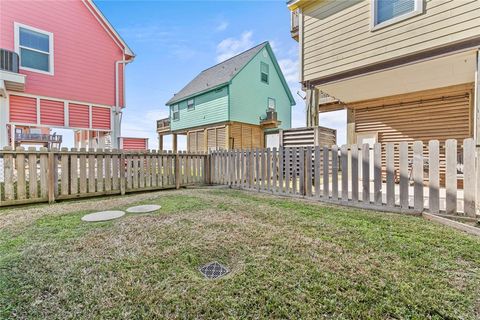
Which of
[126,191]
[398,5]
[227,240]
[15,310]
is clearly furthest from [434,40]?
→ [126,191]

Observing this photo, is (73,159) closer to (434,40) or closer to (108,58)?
(108,58)

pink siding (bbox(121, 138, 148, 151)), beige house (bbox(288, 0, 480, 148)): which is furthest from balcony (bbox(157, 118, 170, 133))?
beige house (bbox(288, 0, 480, 148))

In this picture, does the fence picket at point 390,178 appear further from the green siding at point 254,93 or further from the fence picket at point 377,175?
the green siding at point 254,93

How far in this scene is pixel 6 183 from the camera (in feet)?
15.8

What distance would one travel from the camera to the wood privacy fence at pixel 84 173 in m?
4.95

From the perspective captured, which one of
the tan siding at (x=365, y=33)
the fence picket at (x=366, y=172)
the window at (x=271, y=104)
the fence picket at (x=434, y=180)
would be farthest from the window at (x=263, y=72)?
the fence picket at (x=434, y=180)

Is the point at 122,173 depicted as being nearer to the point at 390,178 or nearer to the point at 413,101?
the point at 390,178

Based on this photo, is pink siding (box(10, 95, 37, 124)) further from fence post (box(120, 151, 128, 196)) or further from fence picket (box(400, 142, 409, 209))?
fence picket (box(400, 142, 409, 209))

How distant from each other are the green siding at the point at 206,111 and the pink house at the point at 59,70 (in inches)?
245

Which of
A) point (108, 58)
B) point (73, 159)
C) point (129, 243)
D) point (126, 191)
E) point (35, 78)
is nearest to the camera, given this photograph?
point (129, 243)

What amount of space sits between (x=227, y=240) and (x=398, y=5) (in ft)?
Result: 22.0

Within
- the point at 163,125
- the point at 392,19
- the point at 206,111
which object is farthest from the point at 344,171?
the point at 163,125

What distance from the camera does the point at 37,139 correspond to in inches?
395

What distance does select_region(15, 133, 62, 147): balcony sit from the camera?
9.72 m
